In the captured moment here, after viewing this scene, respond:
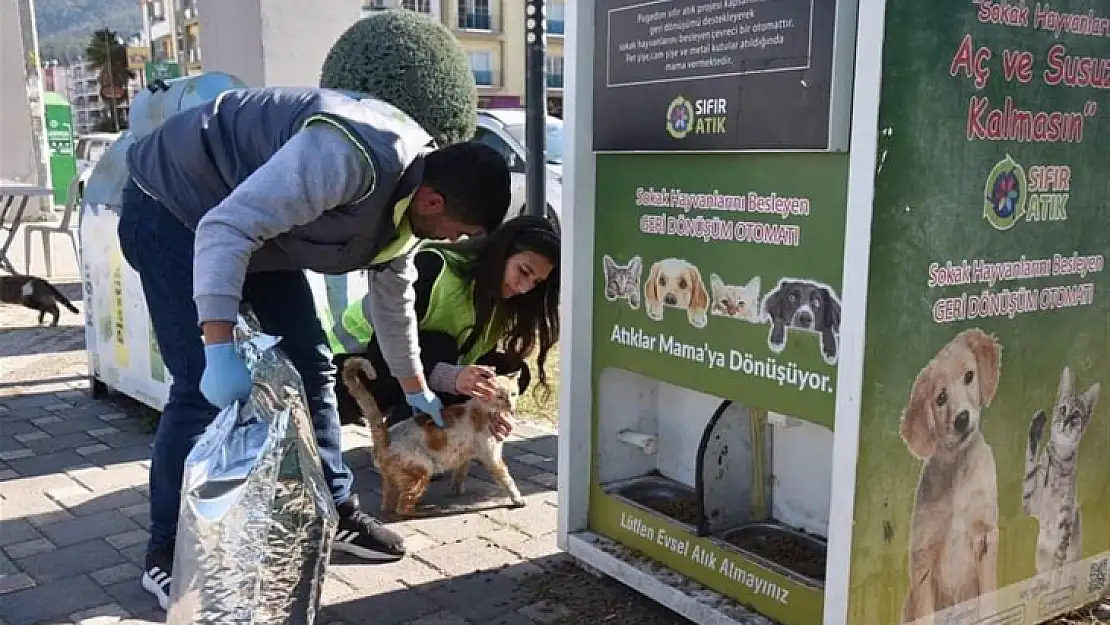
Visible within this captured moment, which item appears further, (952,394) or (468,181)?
(468,181)

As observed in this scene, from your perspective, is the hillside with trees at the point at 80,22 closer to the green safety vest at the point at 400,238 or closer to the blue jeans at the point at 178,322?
the blue jeans at the point at 178,322

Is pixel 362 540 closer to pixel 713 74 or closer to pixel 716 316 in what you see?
pixel 716 316

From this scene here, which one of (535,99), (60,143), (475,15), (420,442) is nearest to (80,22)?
(475,15)

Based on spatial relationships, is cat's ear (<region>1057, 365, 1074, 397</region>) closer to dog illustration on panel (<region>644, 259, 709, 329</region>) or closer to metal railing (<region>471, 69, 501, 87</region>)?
dog illustration on panel (<region>644, 259, 709, 329</region>)

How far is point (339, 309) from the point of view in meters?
4.21

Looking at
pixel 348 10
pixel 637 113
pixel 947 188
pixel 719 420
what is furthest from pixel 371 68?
pixel 947 188

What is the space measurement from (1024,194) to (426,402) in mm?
1873

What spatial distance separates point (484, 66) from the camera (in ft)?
131

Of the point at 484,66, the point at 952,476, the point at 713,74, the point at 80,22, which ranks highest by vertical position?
the point at 80,22

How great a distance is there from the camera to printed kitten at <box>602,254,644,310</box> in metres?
2.70

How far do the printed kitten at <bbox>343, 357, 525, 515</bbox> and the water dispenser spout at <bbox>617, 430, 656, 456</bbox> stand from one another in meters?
0.54

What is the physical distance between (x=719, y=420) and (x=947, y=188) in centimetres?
93

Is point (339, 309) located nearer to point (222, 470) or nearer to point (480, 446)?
point (480, 446)

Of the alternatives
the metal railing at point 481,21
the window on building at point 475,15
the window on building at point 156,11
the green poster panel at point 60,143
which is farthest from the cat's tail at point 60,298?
the window on building at point 156,11
